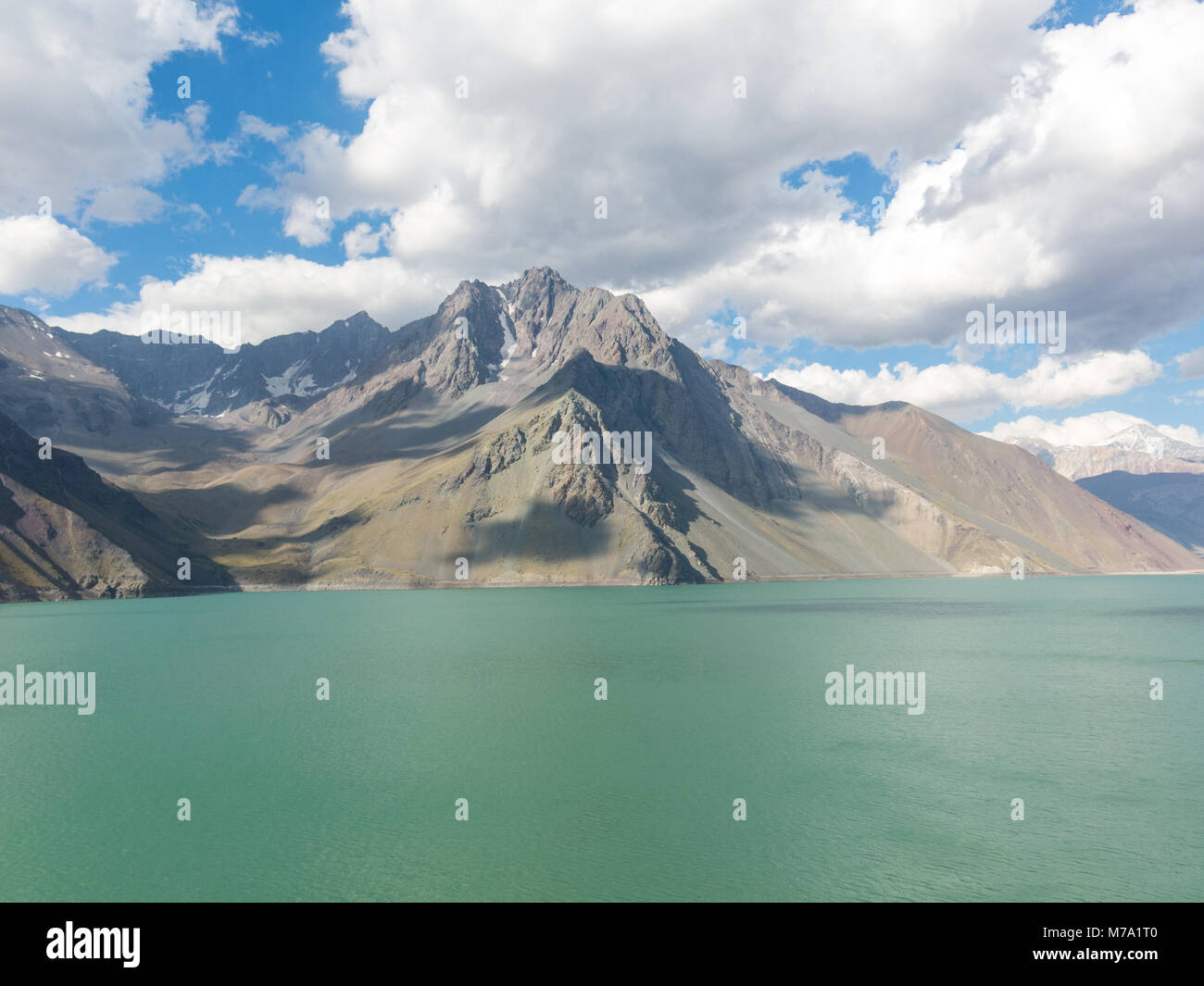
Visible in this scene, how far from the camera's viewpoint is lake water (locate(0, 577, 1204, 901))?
32.6 meters

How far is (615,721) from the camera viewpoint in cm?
5981

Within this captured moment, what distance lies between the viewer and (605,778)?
149 feet

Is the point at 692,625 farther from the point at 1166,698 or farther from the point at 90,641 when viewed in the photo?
the point at 90,641

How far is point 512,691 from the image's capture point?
71.4m

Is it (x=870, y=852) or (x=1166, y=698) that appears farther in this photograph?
(x=1166, y=698)

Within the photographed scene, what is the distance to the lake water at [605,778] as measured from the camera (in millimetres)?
32594
